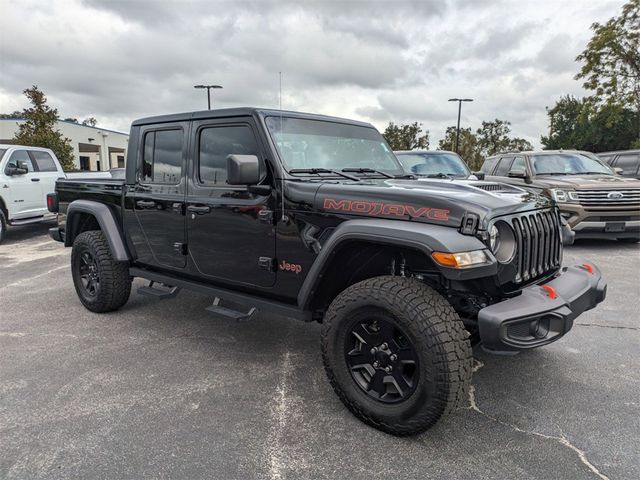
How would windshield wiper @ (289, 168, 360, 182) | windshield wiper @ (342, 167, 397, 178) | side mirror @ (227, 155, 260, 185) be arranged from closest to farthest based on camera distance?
side mirror @ (227, 155, 260, 185) < windshield wiper @ (289, 168, 360, 182) < windshield wiper @ (342, 167, 397, 178)

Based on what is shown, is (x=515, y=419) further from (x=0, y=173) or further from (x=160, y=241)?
(x=0, y=173)

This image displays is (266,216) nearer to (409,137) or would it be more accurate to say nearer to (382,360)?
(382,360)

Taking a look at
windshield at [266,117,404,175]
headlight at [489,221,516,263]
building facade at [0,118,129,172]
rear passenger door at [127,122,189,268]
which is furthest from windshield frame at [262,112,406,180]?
building facade at [0,118,129,172]

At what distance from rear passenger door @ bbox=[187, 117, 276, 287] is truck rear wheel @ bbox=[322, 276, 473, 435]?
→ 81cm

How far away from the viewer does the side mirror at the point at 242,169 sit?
2834 mm

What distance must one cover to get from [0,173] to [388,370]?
9481 mm

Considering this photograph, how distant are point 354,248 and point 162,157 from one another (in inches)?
84.0

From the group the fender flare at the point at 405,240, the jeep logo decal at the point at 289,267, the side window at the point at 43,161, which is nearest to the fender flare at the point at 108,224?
the jeep logo decal at the point at 289,267

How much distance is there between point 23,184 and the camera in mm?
9406

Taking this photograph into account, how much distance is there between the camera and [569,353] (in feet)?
12.1

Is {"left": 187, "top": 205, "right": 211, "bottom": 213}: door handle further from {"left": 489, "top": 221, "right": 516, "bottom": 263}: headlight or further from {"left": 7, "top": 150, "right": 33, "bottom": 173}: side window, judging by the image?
{"left": 7, "top": 150, "right": 33, "bottom": 173}: side window

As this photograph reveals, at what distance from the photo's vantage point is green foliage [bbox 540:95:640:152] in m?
26.1

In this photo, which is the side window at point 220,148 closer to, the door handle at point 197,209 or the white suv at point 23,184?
the door handle at point 197,209

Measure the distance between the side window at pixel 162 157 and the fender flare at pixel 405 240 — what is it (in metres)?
1.68
